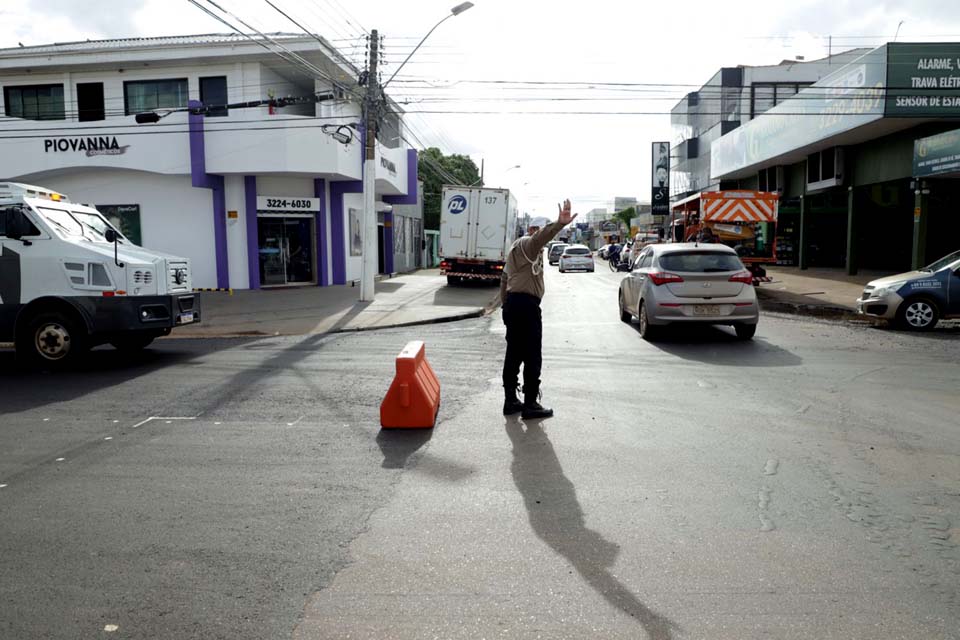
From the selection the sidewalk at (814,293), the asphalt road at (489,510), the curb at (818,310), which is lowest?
the asphalt road at (489,510)

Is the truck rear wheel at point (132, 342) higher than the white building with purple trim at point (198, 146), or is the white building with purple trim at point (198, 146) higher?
the white building with purple trim at point (198, 146)

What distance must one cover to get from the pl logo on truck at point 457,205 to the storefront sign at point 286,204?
459 centimetres

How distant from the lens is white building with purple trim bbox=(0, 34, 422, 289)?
23.2 meters

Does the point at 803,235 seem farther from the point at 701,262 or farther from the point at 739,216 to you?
the point at 701,262

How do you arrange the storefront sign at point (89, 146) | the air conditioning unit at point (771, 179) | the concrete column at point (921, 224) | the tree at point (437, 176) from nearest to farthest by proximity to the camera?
the concrete column at point (921, 224)
the storefront sign at point (89, 146)
the air conditioning unit at point (771, 179)
the tree at point (437, 176)

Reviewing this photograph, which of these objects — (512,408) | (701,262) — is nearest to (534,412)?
(512,408)

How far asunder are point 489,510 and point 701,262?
27.5 ft

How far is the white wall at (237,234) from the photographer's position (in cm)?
2434

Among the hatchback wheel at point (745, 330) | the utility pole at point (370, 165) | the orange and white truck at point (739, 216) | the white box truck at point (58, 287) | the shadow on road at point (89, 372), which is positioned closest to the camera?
the shadow on road at point (89, 372)

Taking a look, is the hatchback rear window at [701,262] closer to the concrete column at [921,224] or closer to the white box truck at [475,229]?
the concrete column at [921,224]

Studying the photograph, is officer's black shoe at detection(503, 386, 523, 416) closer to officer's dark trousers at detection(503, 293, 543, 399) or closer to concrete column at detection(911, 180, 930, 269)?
officer's dark trousers at detection(503, 293, 543, 399)

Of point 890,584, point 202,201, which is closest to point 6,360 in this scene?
point 890,584

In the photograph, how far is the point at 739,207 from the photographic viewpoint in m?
21.9

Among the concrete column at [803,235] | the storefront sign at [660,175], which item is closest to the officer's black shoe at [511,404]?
the concrete column at [803,235]
